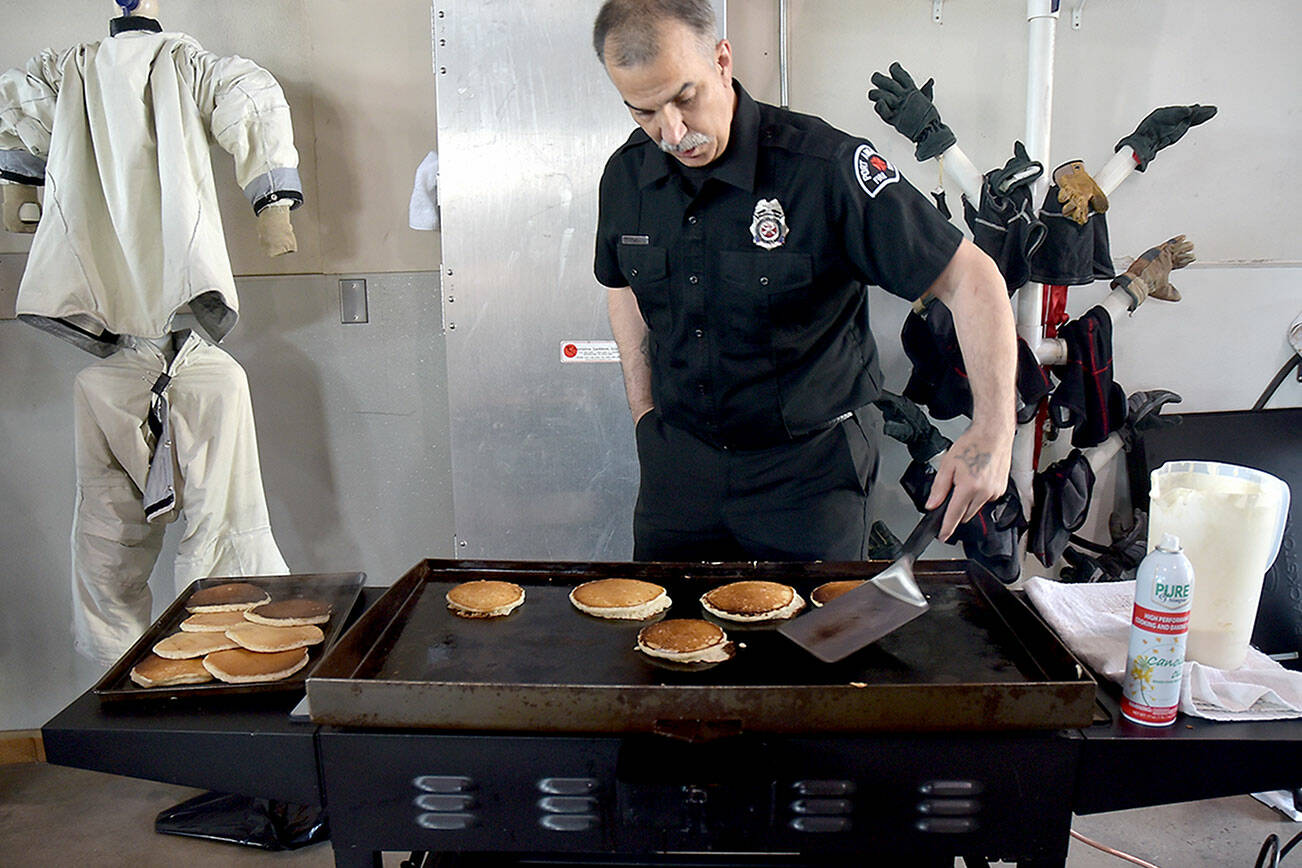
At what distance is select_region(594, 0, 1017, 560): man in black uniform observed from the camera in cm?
143

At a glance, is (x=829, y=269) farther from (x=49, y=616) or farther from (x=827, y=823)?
(x=49, y=616)

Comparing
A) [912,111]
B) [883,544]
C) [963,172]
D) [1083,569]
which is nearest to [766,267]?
[912,111]

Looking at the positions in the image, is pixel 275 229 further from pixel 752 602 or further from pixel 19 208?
pixel 752 602

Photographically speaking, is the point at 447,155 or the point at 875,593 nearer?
the point at 875,593

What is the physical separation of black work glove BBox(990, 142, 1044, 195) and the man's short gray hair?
3.81 ft

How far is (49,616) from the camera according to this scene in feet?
9.33

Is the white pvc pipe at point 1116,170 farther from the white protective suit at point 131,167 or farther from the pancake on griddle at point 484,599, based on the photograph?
the white protective suit at point 131,167

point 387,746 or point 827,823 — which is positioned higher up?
point 387,746

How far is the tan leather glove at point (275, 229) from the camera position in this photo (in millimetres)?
2375

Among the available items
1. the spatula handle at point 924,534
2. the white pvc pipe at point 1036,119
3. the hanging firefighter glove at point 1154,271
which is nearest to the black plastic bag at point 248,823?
the spatula handle at point 924,534

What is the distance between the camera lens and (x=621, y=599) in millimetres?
1349

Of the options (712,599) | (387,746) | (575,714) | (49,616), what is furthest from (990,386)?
(49,616)

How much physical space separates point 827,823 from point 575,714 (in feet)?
1.13

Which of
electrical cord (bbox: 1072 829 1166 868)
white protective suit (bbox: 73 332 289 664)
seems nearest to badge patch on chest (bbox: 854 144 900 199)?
electrical cord (bbox: 1072 829 1166 868)
